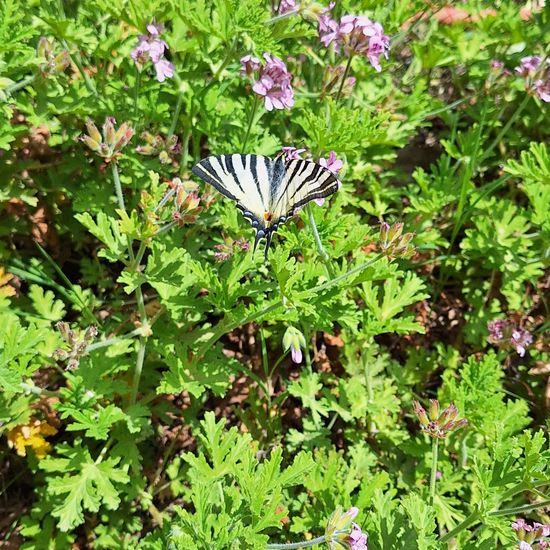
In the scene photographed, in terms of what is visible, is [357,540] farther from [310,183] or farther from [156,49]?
[156,49]

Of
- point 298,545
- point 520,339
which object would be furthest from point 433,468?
point 520,339

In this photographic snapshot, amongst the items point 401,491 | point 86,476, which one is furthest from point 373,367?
point 86,476

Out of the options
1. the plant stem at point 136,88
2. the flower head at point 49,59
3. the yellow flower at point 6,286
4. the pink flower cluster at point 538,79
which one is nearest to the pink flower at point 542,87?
the pink flower cluster at point 538,79

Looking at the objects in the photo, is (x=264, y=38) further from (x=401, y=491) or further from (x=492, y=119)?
(x=401, y=491)

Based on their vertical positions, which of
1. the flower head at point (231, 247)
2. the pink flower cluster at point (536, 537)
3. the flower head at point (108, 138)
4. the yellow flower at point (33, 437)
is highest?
the flower head at point (108, 138)

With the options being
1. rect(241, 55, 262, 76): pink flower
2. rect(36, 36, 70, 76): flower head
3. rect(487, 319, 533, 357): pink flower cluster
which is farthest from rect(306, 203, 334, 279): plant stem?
rect(36, 36, 70, 76): flower head

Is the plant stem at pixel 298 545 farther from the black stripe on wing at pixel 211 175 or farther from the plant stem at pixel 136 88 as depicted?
the plant stem at pixel 136 88
